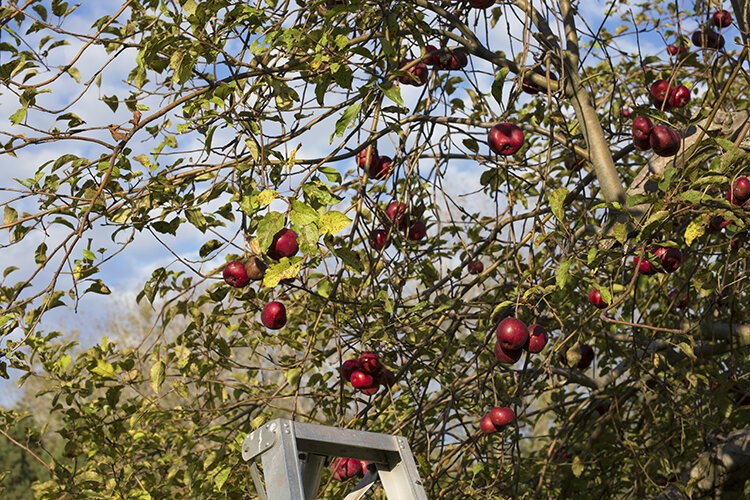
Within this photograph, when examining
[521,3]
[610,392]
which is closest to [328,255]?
[521,3]

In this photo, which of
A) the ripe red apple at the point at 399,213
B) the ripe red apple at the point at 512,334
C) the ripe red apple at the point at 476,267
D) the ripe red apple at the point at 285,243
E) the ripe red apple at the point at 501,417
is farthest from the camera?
the ripe red apple at the point at 476,267

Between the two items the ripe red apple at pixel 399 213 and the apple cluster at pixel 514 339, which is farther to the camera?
the ripe red apple at pixel 399 213

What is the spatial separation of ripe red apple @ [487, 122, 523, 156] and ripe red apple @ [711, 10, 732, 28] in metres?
1.40

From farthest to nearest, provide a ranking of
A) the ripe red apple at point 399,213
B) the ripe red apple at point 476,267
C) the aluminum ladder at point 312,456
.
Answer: the ripe red apple at point 476,267 → the ripe red apple at point 399,213 → the aluminum ladder at point 312,456

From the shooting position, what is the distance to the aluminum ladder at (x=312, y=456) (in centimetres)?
145

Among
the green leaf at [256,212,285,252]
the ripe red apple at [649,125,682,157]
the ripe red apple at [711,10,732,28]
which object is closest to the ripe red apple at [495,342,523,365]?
the ripe red apple at [649,125,682,157]

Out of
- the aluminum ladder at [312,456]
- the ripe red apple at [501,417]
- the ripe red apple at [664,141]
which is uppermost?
the ripe red apple at [664,141]

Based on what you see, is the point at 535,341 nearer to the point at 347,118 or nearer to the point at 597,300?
the point at 597,300

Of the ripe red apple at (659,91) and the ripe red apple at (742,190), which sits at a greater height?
the ripe red apple at (659,91)

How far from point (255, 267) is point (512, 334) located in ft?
2.21

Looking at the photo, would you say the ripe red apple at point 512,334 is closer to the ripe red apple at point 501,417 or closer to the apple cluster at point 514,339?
the apple cluster at point 514,339

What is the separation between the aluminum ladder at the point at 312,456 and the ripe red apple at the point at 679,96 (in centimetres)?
166

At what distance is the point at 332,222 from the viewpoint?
5.98ft

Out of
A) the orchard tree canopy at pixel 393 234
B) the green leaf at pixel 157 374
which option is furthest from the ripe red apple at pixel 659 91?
the green leaf at pixel 157 374
